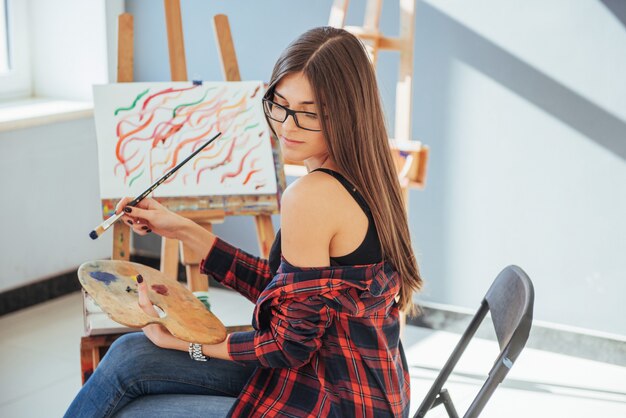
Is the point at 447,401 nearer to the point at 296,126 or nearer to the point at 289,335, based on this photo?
the point at 289,335

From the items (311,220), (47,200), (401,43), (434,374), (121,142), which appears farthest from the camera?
(47,200)

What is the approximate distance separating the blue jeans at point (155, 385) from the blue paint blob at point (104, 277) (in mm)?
121

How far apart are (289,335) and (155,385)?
0.31 metres

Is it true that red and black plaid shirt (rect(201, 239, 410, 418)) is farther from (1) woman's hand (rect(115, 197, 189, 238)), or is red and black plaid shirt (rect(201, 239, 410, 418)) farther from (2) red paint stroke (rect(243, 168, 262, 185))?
(2) red paint stroke (rect(243, 168, 262, 185))

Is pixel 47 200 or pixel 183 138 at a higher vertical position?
pixel 183 138

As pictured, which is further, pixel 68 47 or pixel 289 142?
pixel 68 47

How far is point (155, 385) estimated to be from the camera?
1601 millimetres

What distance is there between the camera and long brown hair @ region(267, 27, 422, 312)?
1.45 meters

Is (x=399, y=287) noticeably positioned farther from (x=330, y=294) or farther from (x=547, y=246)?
(x=547, y=246)

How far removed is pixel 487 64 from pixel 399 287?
5.70 feet

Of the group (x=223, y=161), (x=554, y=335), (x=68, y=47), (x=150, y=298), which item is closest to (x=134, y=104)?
(x=223, y=161)

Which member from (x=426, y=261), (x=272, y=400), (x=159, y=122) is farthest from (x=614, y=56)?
(x=272, y=400)

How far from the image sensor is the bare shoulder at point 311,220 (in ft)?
4.73

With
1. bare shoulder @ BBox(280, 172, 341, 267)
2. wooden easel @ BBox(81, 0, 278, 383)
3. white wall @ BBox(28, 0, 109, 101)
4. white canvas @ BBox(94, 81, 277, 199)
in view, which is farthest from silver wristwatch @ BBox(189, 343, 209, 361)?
white wall @ BBox(28, 0, 109, 101)
